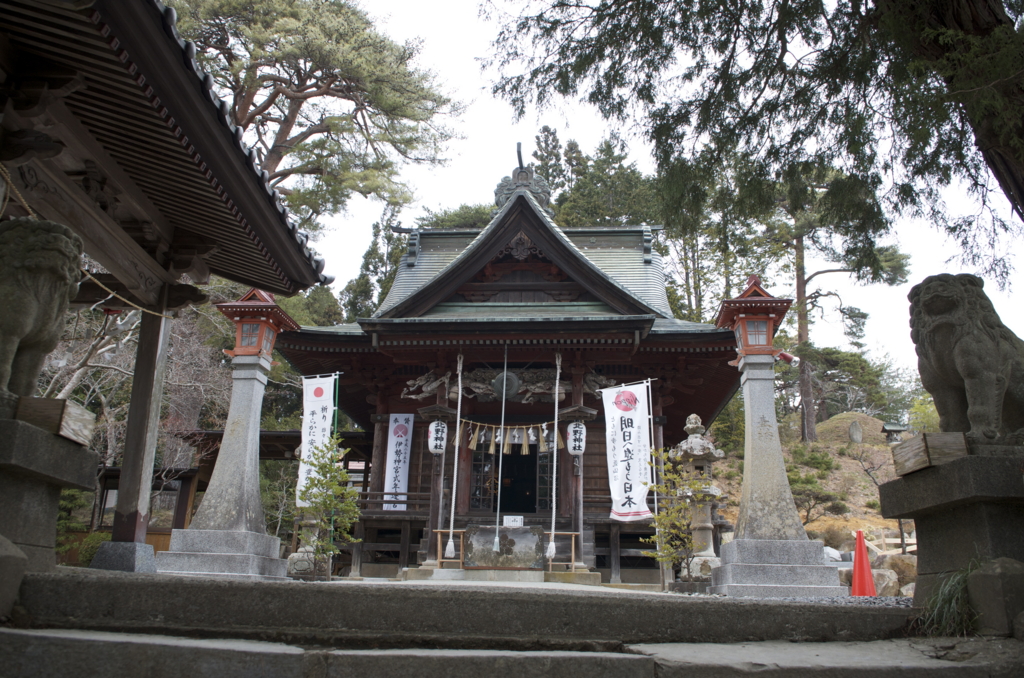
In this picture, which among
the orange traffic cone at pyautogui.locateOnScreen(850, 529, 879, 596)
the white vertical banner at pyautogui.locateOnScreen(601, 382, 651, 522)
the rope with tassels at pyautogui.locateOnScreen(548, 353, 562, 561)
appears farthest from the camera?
the white vertical banner at pyautogui.locateOnScreen(601, 382, 651, 522)

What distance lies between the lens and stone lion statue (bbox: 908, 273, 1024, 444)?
3.23 meters

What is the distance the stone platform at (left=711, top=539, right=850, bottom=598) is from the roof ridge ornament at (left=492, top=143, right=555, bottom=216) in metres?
9.37

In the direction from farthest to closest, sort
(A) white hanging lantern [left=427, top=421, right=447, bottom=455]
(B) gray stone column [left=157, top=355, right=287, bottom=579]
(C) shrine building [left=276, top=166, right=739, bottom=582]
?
(C) shrine building [left=276, top=166, right=739, bottom=582]
(A) white hanging lantern [left=427, top=421, right=447, bottom=455]
(B) gray stone column [left=157, top=355, right=287, bottom=579]

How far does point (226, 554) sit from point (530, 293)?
8510 millimetres

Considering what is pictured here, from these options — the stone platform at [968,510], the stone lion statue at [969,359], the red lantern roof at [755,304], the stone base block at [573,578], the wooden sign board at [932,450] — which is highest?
the red lantern roof at [755,304]

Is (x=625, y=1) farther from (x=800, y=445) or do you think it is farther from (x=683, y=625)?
(x=800, y=445)

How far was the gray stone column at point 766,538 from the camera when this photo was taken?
8.83 m

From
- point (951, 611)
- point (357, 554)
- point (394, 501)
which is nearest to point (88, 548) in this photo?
point (357, 554)

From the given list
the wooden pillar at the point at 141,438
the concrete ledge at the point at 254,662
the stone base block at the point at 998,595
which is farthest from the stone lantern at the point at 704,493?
the concrete ledge at the point at 254,662

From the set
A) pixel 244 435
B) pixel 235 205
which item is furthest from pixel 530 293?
pixel 235 205

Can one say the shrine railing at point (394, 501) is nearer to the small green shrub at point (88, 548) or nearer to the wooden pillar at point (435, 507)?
the wooden pillar at point (435, 507)

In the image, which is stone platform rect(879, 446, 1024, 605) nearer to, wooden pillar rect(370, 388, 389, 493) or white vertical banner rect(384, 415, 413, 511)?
white vertical banner rect(384, 415, 413, 511)

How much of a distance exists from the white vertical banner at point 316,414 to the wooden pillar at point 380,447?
2.04m

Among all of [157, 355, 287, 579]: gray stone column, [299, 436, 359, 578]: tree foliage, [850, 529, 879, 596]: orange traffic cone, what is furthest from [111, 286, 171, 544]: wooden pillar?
[850, 529, 879, 596]: orange traffic cone
